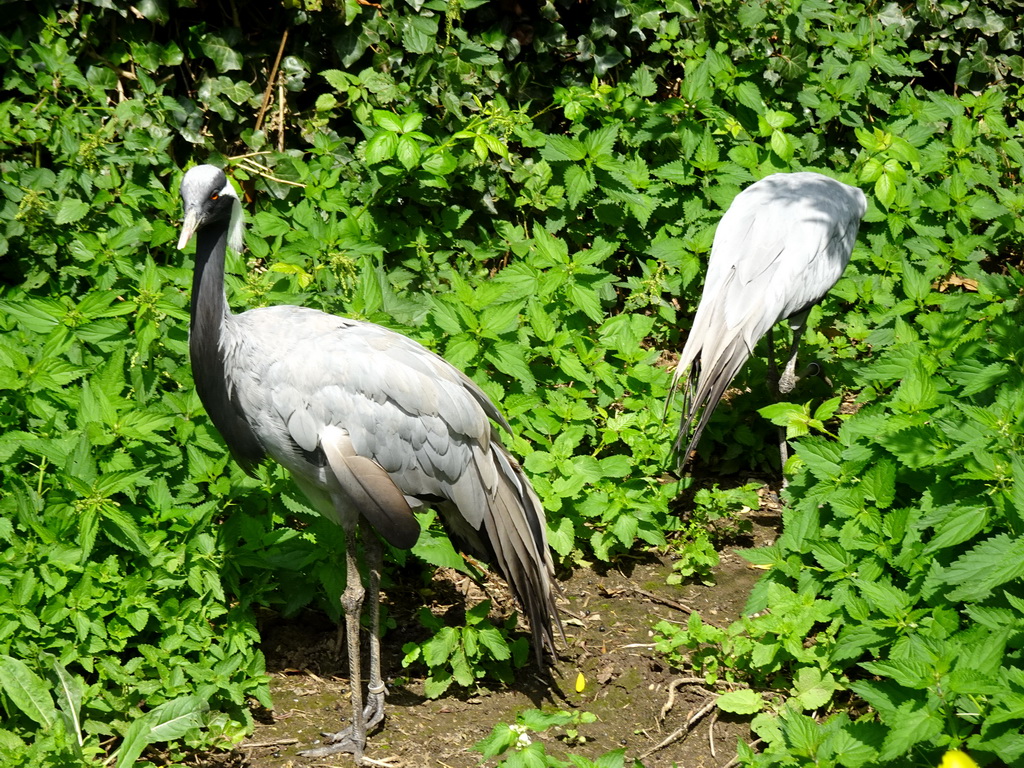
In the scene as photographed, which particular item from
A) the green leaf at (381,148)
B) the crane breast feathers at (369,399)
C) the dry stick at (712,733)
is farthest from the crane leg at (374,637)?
the green leaf at (381,148)

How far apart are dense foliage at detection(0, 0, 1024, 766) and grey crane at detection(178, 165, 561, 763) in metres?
0.28

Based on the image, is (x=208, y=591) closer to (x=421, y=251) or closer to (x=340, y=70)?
(x=421, y=251)

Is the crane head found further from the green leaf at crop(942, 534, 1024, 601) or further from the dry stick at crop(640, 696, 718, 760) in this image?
the green leaf at crop(942, 534, 1024, 601)

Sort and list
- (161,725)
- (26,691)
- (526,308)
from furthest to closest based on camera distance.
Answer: (526,308), (161,725), (26,691)

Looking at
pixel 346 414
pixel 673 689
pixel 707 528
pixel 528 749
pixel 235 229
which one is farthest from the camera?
pixel 707 528

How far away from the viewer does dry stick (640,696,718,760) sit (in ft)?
13.5

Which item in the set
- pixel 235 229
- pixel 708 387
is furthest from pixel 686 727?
pixel 235 229

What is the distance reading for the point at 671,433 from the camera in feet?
17.5

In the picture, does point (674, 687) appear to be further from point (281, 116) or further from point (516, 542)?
point (281, 116)

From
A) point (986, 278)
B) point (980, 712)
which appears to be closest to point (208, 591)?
point (980, 712)

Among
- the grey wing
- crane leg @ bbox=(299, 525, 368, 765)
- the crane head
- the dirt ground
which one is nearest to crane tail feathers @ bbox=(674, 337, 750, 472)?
the dirt ground

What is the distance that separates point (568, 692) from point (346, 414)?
1529 mm

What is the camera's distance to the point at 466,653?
14.1ft

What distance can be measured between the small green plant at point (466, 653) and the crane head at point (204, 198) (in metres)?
1.82
